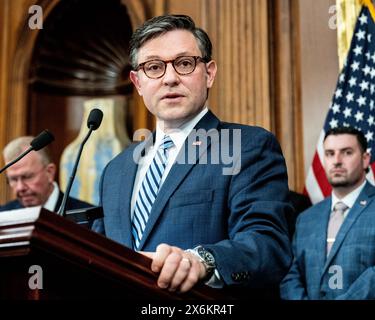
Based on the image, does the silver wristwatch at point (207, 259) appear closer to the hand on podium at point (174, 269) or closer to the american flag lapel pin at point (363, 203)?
the hand on podium at point (174, 269)

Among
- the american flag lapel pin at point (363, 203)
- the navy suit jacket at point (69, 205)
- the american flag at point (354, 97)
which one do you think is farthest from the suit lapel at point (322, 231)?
the navy suit jacket at point (69, 205)

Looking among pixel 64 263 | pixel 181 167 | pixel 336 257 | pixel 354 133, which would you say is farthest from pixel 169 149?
pixel 354 133

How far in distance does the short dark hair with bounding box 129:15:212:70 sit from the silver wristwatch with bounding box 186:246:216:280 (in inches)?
31.6

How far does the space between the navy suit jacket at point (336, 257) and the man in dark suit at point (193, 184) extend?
1.66m

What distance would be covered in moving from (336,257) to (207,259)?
223cm

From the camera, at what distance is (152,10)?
565cm

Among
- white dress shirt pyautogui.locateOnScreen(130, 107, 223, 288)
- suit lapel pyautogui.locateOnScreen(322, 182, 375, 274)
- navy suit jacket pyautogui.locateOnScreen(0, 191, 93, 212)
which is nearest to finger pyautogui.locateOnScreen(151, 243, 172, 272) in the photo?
white dress shirt pyautogui.locateOnScreen(130, 107, 223, 288)

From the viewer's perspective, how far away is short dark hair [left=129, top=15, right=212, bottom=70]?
2.25 metres

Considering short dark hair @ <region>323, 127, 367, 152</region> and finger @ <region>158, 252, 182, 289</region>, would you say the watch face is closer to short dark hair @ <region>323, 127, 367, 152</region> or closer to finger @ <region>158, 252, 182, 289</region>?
finger @ <region>158, 252, 182, 289</region>

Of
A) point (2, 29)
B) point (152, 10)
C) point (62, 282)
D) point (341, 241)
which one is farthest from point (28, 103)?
point (62, 282)

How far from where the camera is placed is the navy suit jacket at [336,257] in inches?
144

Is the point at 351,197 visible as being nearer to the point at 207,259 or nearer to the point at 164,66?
the point at 164,66
